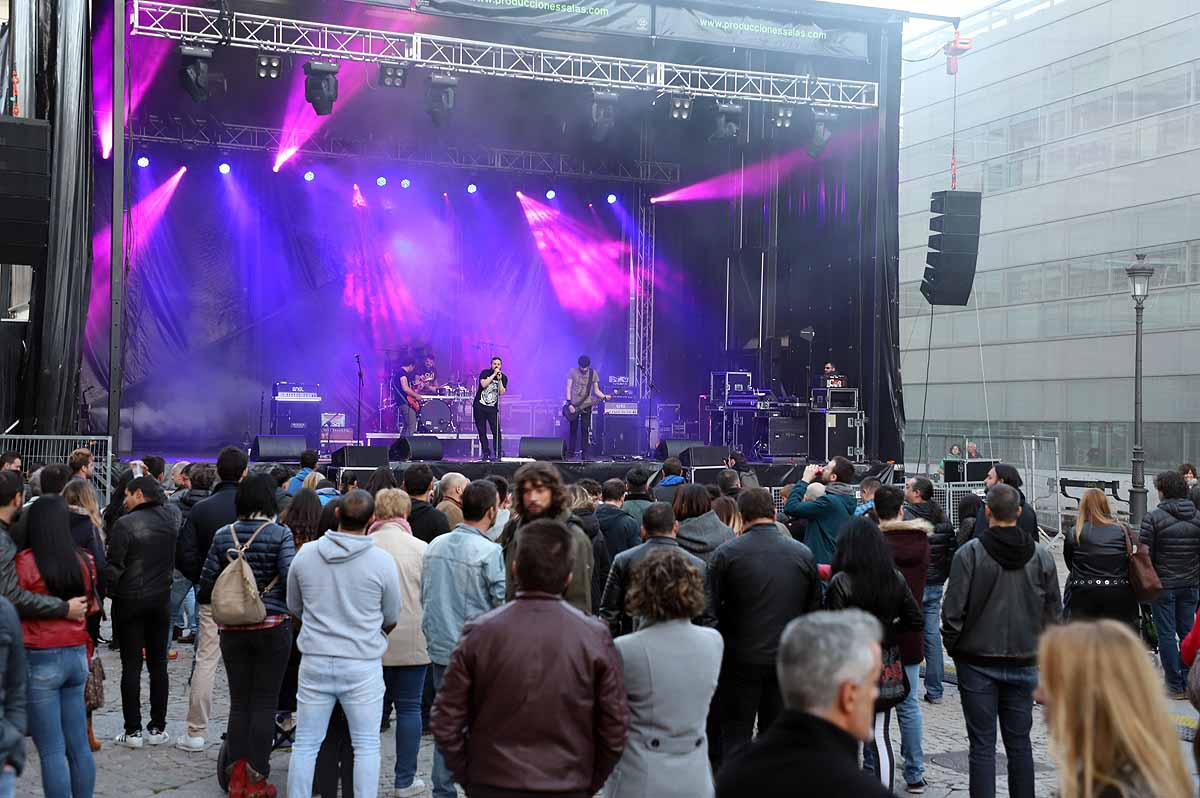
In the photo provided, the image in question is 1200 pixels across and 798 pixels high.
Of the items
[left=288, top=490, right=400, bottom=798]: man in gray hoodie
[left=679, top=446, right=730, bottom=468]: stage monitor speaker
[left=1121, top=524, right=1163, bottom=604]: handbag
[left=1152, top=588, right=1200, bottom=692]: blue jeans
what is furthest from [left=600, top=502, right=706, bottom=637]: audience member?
[left=679, top=446, right=730, bottom=468]: stage monitor speaker

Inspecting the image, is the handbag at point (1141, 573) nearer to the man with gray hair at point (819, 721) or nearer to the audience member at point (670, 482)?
the audience member at point (670, 482)

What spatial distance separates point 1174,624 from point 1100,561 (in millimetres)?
1853

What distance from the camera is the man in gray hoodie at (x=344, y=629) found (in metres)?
4.62

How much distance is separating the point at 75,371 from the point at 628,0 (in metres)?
8.31

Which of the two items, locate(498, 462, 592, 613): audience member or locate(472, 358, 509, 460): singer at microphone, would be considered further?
locate(472, 358, 509, 460): singer at microphone

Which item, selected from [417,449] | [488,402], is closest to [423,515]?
[417,449]

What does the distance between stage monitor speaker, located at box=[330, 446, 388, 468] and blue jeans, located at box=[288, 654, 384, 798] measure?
9.41m

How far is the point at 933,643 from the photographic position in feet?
25.2

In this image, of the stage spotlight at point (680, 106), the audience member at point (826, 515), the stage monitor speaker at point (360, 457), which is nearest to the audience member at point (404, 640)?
the audience member at point (826, 515)

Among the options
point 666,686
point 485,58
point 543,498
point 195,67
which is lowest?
point 666,686

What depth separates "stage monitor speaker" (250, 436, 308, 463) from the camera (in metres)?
15.5

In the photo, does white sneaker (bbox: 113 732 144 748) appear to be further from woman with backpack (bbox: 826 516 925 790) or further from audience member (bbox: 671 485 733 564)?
woman with backpack (bbox: 826 516 925 790)

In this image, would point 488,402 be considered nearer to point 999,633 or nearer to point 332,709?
point 332,709

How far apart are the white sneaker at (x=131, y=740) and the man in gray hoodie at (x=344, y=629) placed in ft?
6.96
